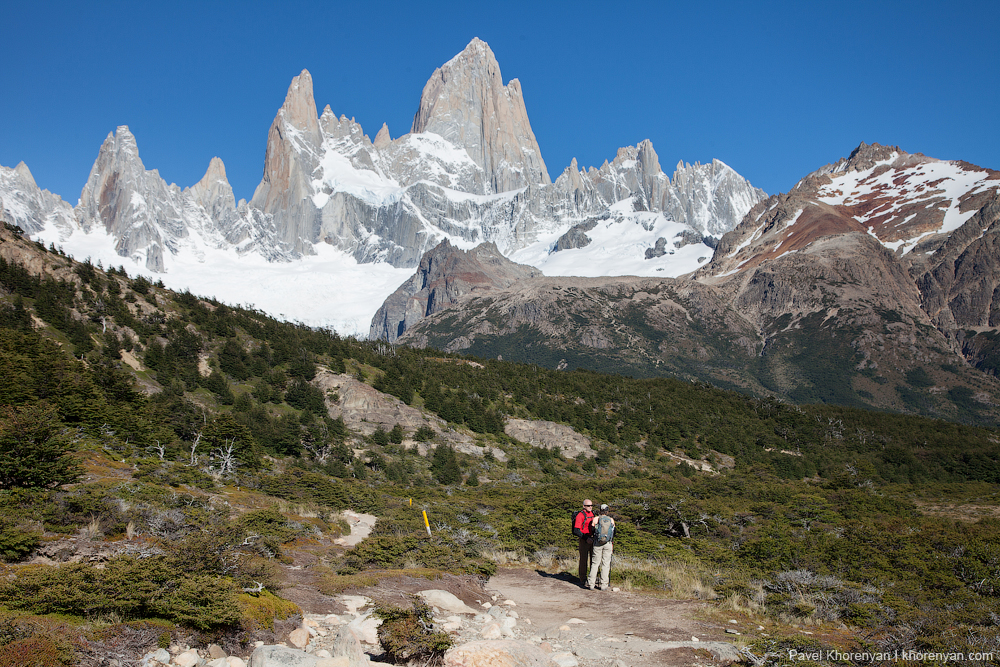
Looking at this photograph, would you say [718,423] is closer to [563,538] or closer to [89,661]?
[563,538]

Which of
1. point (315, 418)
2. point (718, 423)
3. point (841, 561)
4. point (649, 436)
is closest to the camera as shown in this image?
point (841, 561)

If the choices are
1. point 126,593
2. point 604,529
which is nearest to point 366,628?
point 126,593

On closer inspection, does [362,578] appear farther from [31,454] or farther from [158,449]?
[158,449]

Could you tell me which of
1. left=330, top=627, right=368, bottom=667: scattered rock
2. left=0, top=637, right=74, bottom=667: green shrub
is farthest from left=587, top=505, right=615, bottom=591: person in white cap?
left=0, top=637, right=74, bottom=667: green shrub

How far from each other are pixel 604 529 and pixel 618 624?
131 inches

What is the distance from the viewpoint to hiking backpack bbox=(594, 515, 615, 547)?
18.0 m

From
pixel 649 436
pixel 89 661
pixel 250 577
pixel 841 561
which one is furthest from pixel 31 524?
pixel 649 436

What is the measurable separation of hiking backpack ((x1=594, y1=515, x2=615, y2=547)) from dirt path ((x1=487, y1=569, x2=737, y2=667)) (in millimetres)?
1731

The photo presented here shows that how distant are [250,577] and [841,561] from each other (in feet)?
62.9

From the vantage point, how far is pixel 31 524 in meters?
14.7

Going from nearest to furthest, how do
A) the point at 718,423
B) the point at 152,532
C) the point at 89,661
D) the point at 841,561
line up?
the point at 89,661 < the point at 152,532 < the point at 841,561 < the point at 718,423

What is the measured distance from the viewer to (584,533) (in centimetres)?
1877

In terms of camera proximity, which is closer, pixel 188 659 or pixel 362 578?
pixel 188 659

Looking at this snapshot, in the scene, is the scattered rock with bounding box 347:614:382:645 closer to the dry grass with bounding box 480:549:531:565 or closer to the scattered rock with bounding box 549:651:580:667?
the scattered rock with bounding box 549:651:580:667
